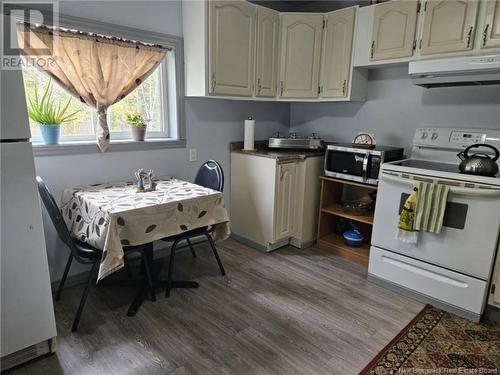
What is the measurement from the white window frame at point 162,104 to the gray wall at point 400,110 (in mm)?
1536

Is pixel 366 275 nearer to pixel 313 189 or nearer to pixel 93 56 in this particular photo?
pixel 313 189

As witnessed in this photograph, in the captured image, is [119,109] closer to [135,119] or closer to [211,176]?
[135,119]

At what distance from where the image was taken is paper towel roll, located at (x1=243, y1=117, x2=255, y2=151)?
3100 millimetres

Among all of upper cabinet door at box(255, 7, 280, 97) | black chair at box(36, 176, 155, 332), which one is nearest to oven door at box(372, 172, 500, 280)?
upper cabinet door at box(255, 7, 280, 97)

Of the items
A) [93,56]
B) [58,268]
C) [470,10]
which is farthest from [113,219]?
[470,10]

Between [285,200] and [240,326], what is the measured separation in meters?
1.28

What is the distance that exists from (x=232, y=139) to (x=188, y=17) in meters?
1.15

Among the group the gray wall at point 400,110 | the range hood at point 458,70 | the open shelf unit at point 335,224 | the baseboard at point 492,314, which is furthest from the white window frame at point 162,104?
the baseboard at point 492,314

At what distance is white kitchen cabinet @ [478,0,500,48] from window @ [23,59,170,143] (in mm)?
2349

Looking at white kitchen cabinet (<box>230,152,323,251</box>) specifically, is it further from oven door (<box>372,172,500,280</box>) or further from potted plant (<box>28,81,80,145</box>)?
potted plant (<box>28,81,80,145</box>)

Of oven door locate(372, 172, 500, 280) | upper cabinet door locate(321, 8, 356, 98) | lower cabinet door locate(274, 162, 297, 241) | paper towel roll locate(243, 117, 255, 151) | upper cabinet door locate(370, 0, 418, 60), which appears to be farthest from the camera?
paper towel roll locate(243, 117, 255, 151)

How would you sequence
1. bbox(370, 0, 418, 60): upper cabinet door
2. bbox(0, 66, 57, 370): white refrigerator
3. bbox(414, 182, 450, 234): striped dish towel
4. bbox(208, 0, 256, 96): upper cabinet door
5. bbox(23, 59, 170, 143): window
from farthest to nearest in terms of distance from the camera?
bbox(208, 0, 256, 96): upper cabinet door < bbox(370, 0, 418, 60): upper cabinet door < bbox(23, 59, 170, 143): window < bbox(414, 182, 450, 234): striped dish towel < bbox(0, 66, 57, 370): white refrigerator

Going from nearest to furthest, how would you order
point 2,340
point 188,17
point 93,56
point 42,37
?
point 2,340 < point 42,37 < point 93,56 < point 188,17

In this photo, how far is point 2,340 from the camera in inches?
60.1
